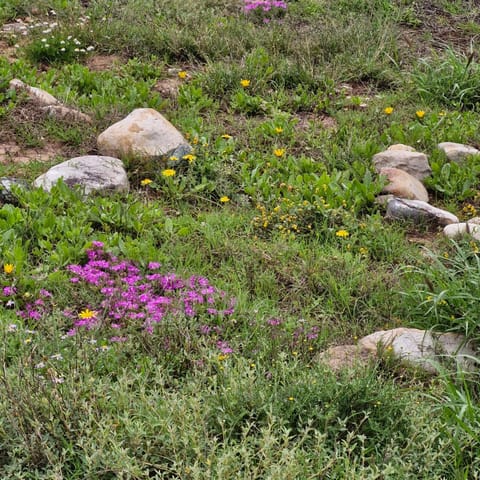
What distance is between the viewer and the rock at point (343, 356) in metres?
3.88

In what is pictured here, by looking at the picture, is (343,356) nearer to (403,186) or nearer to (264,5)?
(403,186)

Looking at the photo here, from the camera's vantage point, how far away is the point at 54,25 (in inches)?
314

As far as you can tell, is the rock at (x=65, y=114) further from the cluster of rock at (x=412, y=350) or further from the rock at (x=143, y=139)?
the cluster of rock at (x=412, y=350)

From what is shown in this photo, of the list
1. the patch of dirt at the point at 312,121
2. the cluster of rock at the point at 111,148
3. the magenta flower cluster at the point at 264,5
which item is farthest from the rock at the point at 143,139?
the magenta flower cluster at the point at 264,5

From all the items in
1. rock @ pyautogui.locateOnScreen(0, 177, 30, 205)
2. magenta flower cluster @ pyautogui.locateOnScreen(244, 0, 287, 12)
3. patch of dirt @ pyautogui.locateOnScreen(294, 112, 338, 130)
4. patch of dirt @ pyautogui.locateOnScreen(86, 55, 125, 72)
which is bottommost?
patch of dirt @ pyautogui.locateOnScreen(294, 112, 338, 130)

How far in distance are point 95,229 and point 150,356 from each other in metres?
1.59

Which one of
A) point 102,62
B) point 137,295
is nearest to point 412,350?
point 137,295

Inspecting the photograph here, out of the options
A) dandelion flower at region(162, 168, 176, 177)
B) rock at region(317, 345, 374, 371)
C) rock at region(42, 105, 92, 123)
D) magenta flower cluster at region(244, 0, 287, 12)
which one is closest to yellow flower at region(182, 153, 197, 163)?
dandelion flower at region(162, 168, 176, 177)

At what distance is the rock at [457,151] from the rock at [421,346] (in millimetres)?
2467

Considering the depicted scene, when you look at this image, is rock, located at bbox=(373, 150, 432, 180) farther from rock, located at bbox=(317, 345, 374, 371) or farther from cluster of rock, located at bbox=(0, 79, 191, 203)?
rock, located at bbox=(317, 345, 374, 371)

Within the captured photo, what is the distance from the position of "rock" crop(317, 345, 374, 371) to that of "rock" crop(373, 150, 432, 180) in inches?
91.8

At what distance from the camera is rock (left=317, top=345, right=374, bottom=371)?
12.7ft

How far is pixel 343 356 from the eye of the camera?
4.11 metres

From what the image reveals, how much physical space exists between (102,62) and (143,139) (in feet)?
7.00
